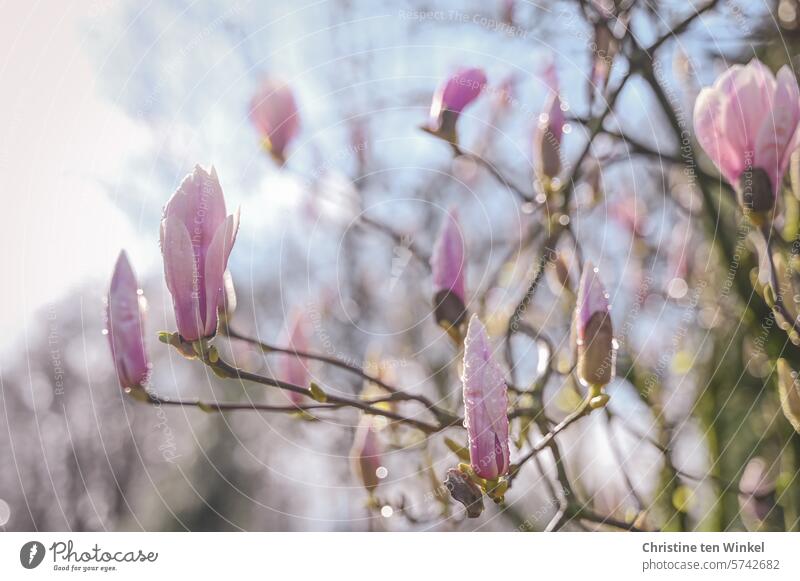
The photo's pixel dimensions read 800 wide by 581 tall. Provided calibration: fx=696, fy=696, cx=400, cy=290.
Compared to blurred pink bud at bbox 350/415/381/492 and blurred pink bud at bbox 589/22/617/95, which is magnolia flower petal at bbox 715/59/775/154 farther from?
blurred pink bud at bbox 350/415/381/492

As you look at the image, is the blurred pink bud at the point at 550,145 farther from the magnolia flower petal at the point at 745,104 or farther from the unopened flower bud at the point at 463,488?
the unopened flower bud at the point at 463,488

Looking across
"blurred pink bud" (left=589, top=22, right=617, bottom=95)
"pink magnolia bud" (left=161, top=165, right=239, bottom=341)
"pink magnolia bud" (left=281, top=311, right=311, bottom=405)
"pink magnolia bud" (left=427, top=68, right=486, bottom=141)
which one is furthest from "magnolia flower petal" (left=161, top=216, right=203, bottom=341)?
"blurred pink bud" (left=589, top=22, right=617, bottom=95)

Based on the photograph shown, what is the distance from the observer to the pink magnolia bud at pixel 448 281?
0.51 metres

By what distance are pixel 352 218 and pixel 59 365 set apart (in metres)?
0.35

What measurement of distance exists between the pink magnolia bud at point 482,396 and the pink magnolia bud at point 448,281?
0.23 feet

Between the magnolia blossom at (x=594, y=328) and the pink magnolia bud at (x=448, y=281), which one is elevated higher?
the pink magnolia bud at (x=448, y=281)

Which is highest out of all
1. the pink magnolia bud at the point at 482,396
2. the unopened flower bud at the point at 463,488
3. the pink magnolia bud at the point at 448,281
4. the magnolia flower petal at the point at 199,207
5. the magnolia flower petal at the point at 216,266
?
the magnolia flower petal at the point at 199,207

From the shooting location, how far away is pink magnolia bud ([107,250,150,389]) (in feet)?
1.60

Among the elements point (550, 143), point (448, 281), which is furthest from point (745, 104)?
point (448, 281)

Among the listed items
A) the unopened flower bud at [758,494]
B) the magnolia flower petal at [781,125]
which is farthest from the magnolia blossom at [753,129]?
the unopened flower bud at [758,494]

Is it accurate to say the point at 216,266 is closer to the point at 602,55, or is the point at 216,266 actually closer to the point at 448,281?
the point at 448,281
